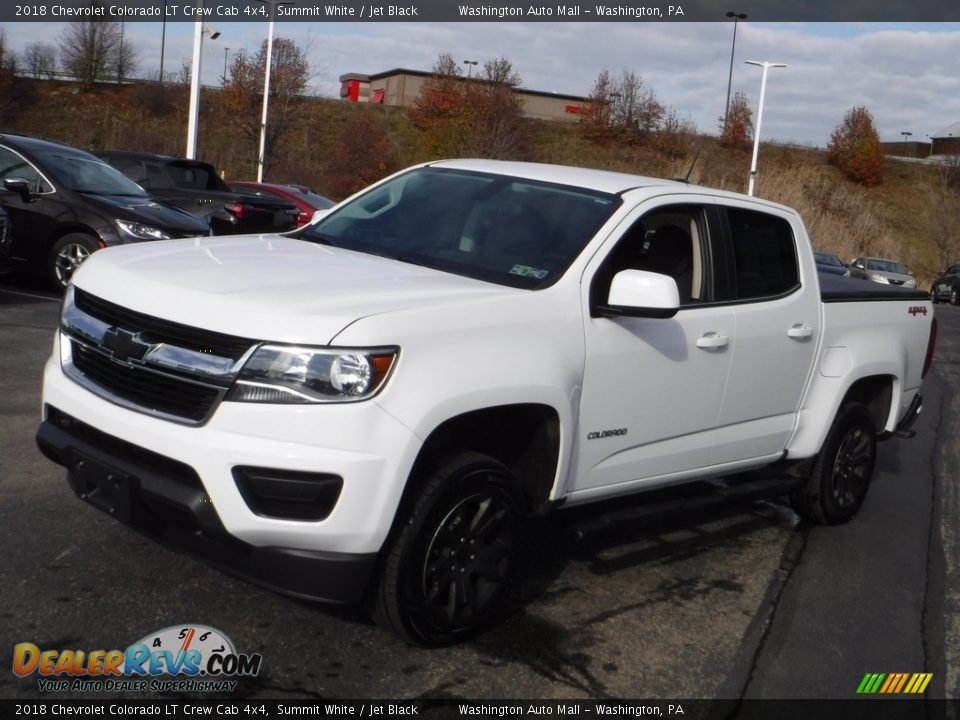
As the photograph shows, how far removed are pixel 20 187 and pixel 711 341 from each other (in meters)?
8.63

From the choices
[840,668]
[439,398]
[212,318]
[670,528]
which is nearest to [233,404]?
[212,318]

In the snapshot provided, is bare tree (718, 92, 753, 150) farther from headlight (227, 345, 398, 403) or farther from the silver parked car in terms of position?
headlight (227, 345, 398, 403)

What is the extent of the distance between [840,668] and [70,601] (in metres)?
3.04

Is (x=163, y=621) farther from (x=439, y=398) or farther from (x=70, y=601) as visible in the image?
(x=439, y=398)

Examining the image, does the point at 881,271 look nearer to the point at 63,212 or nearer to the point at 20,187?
the point at 63,212

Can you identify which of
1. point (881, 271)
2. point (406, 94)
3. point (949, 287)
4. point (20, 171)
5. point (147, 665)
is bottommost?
point (949, 287)

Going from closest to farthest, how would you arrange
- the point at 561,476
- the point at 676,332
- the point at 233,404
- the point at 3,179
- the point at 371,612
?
the point at 233,404 < the point at 371,612 < the point at 561,476 < the point at 676,332 < the point at 3,179

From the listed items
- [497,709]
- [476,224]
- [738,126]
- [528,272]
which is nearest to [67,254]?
[476,224]

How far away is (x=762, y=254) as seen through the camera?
582 centimetres

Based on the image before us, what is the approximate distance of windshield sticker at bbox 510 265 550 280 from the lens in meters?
4.60

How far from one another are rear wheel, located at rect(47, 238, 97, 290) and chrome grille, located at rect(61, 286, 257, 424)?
7703 mm

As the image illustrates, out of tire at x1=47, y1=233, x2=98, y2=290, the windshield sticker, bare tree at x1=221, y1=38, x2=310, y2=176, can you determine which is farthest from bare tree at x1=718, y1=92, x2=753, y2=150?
the windshield sticker

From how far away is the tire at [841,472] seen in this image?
6.38 m

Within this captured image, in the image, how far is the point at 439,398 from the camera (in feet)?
12.7
